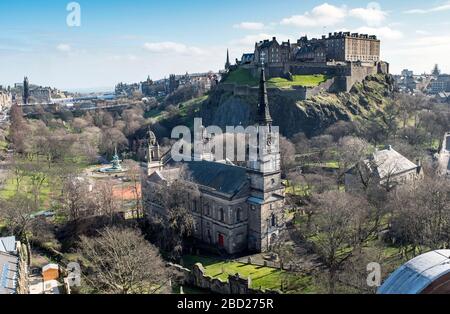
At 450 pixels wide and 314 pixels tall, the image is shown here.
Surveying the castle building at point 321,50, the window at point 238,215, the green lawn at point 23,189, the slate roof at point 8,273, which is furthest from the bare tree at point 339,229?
the castle building at point 321,50

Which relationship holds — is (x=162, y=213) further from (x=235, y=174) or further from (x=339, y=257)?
(x=339, y=257)

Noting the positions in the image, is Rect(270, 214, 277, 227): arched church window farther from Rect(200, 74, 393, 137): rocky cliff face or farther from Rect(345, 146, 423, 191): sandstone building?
Rect(200, 74, 393, 137): rocky cliff face

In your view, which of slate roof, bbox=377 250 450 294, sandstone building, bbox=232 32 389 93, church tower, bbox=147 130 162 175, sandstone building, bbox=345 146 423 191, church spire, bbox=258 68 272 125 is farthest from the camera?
sandstone building, bbox=232 32 389 93

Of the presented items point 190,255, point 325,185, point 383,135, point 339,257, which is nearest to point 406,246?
point 339,257

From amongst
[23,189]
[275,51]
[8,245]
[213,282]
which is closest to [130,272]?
[213,282]

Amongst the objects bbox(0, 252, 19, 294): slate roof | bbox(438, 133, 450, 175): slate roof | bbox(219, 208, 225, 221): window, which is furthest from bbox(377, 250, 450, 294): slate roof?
bbox(438, 133, 450, 175): slate roof

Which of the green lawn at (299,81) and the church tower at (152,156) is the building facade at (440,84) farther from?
the church tower at (152,156)
